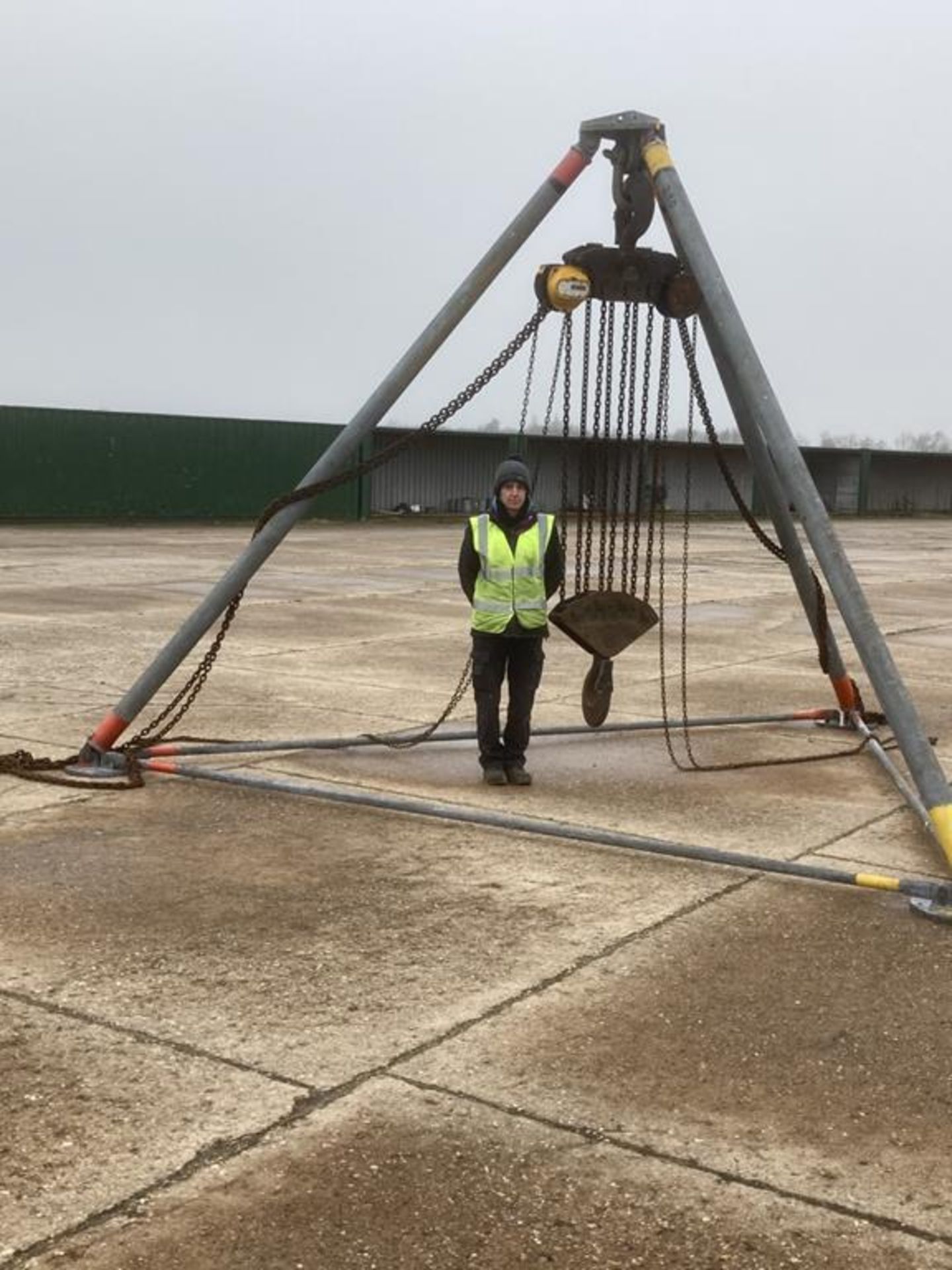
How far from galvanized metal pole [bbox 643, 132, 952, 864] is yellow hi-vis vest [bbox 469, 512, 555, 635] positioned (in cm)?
142

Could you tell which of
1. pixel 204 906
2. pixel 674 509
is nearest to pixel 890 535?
pixel 674 509

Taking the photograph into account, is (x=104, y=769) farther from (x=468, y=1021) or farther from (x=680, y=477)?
(x=680, y=477)

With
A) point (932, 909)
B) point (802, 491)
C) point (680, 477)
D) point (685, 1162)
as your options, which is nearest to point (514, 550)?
point (802, 491)

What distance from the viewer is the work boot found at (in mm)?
7727

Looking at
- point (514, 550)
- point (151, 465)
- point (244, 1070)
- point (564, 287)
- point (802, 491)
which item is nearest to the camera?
point (244, 1070)

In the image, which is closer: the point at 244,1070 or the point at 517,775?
the point at 244,1070

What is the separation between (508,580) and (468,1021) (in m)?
3.42

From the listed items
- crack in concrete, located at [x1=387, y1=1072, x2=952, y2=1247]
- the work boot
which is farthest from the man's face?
crack in concrete, located at [x1=387, y1=1072, x2=952, y2=1247]

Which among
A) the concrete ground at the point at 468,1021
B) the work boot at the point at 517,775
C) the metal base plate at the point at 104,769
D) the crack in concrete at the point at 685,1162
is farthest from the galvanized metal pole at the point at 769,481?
the crack in concrete at the point at 685,1162

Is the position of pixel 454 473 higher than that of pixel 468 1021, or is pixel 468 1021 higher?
pixel 454 473

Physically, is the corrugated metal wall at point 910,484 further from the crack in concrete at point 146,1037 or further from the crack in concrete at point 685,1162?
the crack in concrete at point 685,1162

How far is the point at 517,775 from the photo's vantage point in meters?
7.72

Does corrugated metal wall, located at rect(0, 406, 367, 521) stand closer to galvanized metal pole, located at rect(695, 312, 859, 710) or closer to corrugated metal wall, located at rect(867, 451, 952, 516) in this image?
corrugated metal wall, located at rect(867, 451, 952, 516)

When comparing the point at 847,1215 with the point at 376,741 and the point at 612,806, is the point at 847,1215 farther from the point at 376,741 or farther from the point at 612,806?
the point at 376,741
